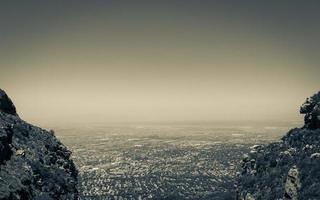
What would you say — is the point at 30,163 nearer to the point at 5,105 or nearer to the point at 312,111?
the point at 5,105

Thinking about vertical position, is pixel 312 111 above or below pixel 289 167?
above

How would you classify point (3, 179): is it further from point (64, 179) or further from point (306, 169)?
point (306, 169)

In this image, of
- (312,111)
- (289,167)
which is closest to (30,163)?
(289,167)

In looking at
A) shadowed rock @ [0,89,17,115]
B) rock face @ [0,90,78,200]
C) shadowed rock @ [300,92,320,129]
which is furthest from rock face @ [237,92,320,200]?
shadowed rock @ [0,89,17,115]

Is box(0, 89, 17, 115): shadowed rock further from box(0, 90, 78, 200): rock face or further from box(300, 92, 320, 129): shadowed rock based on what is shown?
box(300, 92, 320, 129): shadowed rock

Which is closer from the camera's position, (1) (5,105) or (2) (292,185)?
(2) (292,185)

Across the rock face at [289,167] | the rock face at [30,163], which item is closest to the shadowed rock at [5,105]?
the rock face at [30,163]
